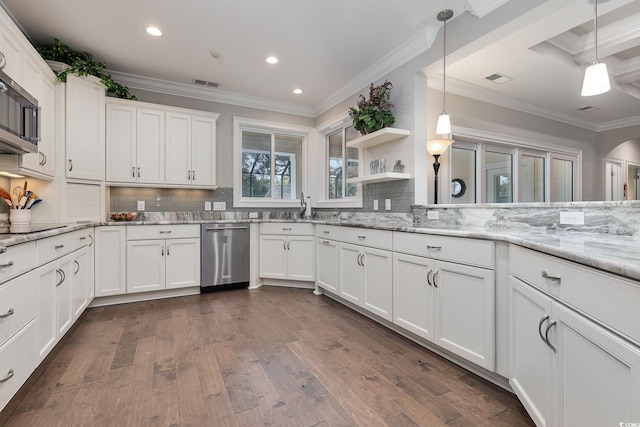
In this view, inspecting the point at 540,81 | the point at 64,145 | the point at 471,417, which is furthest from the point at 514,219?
the point at 64,145

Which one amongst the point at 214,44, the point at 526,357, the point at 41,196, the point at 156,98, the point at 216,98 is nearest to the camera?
the point at 526,357

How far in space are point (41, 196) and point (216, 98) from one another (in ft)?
7.59

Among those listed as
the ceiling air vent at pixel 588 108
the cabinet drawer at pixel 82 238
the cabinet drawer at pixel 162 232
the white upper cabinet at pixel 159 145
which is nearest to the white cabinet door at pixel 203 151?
the white upper cabinet at pixel 159 145

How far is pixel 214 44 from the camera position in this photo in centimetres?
300

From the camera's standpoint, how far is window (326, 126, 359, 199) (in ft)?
13.8

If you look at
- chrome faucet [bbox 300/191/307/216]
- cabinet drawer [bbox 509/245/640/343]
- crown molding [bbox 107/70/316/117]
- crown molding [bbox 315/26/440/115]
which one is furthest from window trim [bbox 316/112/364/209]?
cabinet drawer [bbox 509/245/640/343]

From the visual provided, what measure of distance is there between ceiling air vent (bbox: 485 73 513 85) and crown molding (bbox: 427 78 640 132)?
21cm

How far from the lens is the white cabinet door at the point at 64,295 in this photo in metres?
2.05

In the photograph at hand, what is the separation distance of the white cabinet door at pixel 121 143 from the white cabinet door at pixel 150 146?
0.05m

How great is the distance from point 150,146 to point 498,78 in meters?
4.24

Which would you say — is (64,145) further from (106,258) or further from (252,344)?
(252,344)

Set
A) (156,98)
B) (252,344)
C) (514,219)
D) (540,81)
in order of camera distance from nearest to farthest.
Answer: (514,219) → (252,344) → (540,81) → (156,98)

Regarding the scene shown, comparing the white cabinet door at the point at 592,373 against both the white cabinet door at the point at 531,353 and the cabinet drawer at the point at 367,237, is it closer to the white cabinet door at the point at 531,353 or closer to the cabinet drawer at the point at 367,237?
the white cabinet door at the point at 531,353

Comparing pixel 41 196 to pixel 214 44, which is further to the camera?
pixel 214 44
